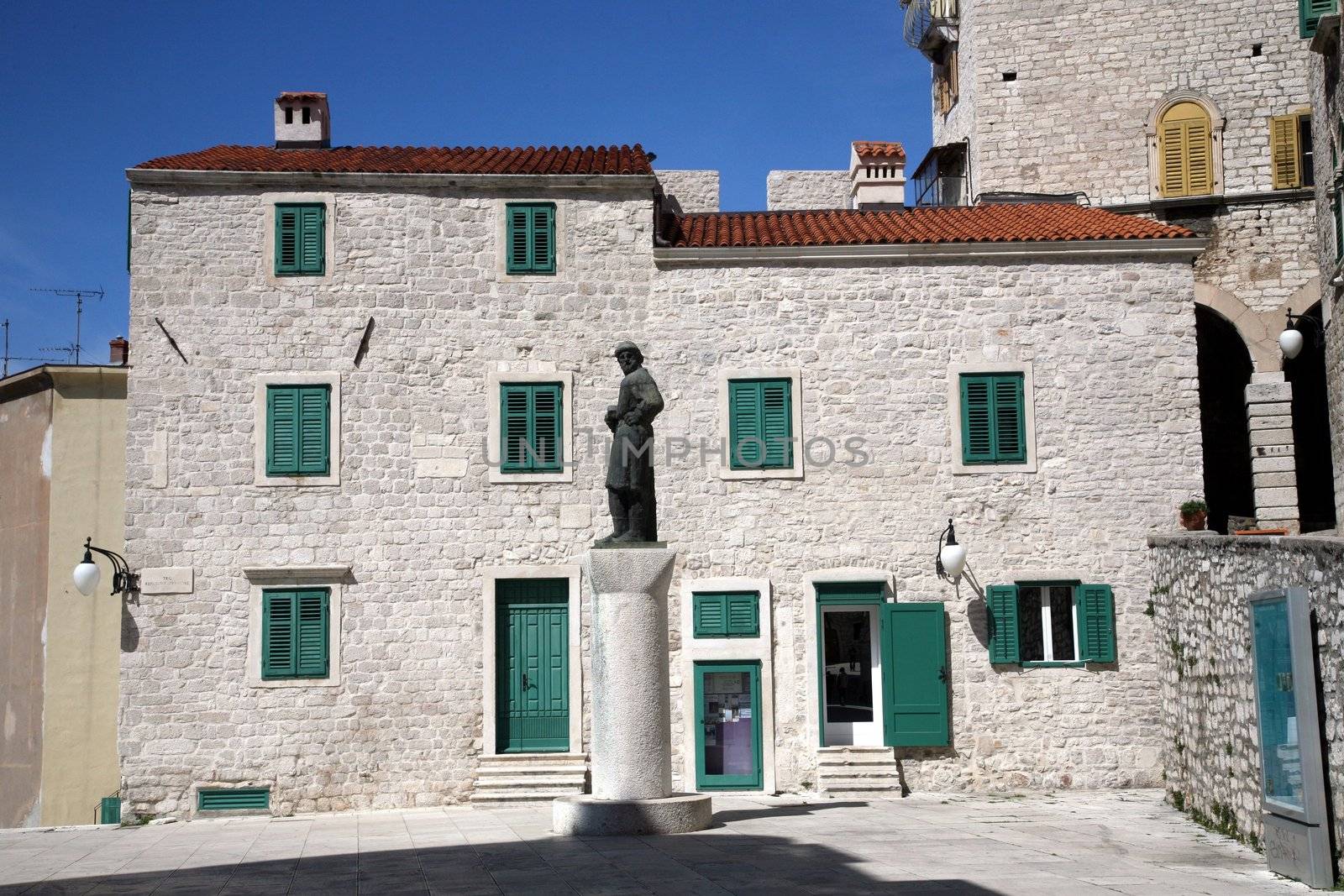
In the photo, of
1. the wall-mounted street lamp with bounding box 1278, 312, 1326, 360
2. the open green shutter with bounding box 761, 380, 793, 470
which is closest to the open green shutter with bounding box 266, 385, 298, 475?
the open green shutter with bounding box 761, 380, 793, 470

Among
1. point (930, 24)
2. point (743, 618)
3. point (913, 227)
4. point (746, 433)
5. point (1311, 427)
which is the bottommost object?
point (743, 618)

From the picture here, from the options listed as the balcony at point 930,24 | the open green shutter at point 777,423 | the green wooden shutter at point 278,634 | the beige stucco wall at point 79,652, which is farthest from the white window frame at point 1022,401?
the balcony at point 930,24

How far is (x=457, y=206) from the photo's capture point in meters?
17.5

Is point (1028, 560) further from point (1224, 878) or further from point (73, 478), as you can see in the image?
point (73, 478)

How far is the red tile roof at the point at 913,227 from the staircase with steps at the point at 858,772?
252 inches

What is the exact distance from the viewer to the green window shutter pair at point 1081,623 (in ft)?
55.0

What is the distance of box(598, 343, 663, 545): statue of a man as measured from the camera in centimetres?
1302

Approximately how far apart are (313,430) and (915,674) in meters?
8.13

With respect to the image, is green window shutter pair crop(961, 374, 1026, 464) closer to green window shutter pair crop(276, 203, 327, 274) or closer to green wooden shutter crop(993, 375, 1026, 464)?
green wooden shutter crop(993, 375, 1026, 464)

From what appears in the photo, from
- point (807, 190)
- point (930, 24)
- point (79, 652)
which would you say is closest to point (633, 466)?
point (79, 652)

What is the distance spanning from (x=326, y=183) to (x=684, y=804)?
31.1 ft

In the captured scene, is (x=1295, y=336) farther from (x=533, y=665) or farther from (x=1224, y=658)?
(x=533, y=665)

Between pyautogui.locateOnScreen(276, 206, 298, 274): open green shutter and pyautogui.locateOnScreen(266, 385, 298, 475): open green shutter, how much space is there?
1.67 metres

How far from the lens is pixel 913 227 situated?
18422 mm
